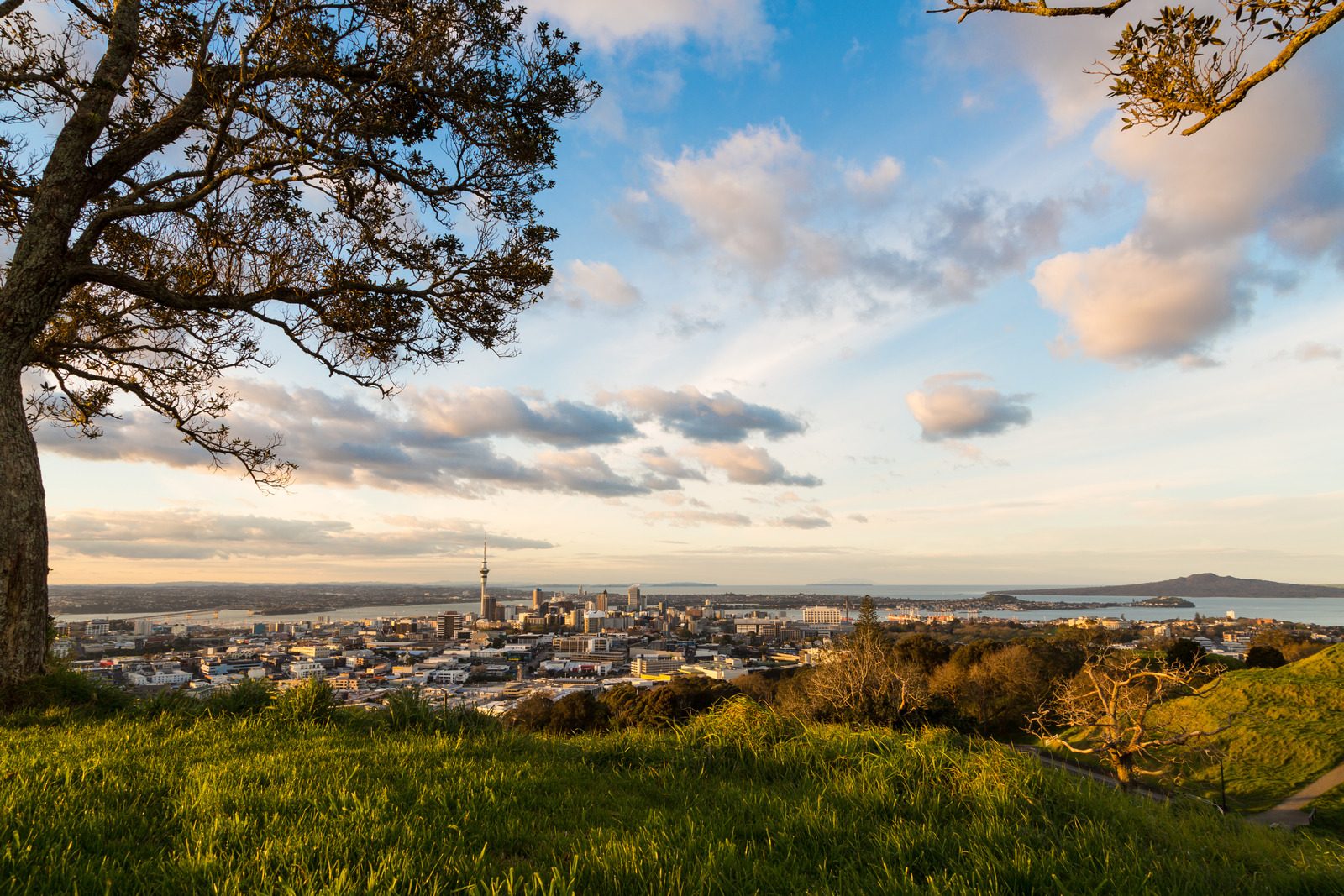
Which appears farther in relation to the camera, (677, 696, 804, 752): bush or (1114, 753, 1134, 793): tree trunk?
(1114, 753, 1134, 793): tree trunk

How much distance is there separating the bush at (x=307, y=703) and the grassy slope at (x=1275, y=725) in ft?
69.7

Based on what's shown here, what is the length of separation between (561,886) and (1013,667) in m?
33.9

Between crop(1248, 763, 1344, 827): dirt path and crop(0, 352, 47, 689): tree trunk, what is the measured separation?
21546 millimetres

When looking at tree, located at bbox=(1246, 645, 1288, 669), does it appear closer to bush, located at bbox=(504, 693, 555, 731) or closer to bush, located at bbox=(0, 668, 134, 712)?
bush, located at bbox=(504, 693, 555, 731)

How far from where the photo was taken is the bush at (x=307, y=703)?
5.27 metres

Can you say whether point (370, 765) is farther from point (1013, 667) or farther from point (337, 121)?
point (1013, 667)

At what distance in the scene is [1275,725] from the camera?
21.0 metres

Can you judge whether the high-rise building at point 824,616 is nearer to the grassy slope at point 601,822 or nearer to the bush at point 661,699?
the bush at point 661,699

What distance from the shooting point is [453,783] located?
3352 mm

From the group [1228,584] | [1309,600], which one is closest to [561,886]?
[1228,584]

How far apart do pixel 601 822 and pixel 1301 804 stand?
73.2 feet

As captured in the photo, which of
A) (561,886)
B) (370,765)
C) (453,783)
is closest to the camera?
(561,886)

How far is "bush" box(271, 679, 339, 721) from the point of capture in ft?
17.3

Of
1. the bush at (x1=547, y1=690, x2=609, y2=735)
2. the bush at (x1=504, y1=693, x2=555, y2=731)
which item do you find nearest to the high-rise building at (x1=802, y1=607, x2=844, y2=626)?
the bush at (x1=547, y1=690, x2=609, y2=735)
